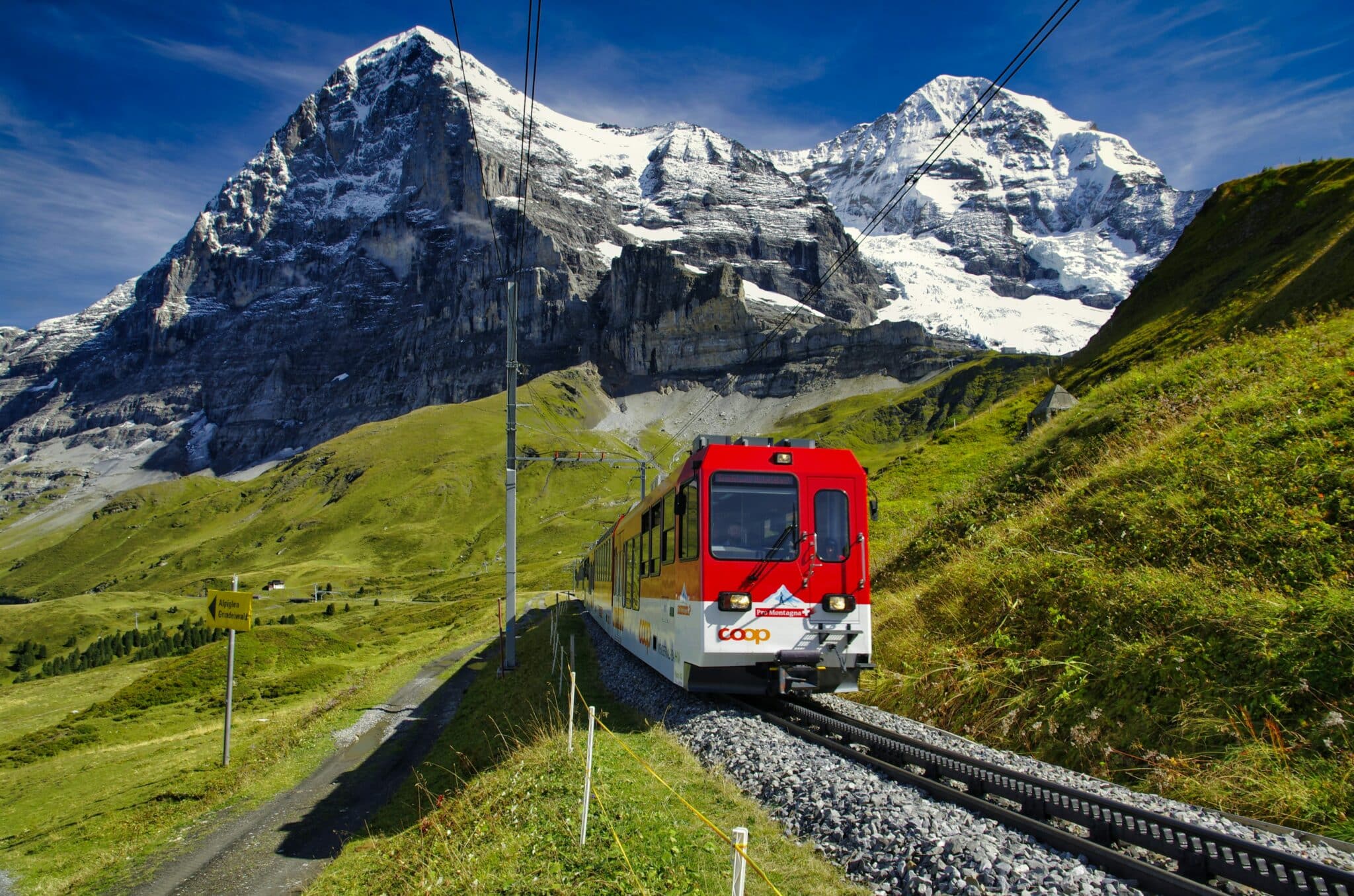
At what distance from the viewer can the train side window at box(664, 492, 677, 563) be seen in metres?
14.4

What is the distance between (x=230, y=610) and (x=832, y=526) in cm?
1470

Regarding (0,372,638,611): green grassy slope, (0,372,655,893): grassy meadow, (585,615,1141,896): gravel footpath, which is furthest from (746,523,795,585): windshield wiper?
(0,372,638,611): green grassy slope

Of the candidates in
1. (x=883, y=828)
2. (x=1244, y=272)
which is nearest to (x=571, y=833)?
(x=883, y=828)

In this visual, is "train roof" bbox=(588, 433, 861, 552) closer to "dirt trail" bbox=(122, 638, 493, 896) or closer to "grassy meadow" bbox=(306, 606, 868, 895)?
"grassy meadow" bbox=(306, 606, 868, 895)

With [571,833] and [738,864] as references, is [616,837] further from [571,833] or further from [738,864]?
[738,864]

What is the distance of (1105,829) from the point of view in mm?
6047

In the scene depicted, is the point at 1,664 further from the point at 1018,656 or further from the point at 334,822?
the point at 1018,656

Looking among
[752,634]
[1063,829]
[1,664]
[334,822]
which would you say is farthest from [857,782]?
[1,664]

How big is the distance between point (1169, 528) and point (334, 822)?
574 inches

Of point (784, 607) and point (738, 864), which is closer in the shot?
point (738, 864)

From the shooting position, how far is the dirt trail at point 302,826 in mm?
11812

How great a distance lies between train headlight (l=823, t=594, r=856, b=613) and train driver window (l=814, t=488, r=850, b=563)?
0.58 meters

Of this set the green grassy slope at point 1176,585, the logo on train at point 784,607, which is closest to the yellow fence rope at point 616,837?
the logo on train at point 784,607

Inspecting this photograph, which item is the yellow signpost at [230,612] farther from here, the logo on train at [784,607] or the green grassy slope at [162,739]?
the logo on train at [784,607]
